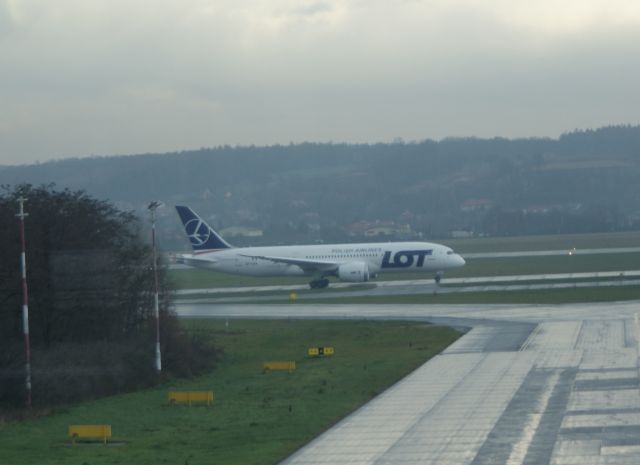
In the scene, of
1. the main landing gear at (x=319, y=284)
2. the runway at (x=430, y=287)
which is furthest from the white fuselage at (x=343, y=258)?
the runway at (x=430, y=287)

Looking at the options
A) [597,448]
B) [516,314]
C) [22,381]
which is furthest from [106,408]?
[516,314]

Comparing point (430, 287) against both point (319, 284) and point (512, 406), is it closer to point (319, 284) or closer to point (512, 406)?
point (319, 284)

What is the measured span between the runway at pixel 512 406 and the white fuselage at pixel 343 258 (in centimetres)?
3074

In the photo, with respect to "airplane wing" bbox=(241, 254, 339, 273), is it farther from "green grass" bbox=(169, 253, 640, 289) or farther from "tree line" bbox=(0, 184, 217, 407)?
"tree line" bbox=(0, 184, 217, 407)

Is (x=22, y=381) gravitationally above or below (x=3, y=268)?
below

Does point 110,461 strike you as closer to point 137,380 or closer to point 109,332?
point 137,380

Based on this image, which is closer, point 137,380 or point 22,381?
point 22,381

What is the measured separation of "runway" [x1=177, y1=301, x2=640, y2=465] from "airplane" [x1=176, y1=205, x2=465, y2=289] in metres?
30.6

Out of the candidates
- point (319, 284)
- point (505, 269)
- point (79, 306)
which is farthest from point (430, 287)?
point (79, 306)

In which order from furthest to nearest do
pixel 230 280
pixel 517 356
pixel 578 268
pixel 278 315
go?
pixel 230 280 → pixel 578 268 → pixel 278 315 → pixel 517 356

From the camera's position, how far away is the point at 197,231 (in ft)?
298

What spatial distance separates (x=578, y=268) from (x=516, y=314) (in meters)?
35.6

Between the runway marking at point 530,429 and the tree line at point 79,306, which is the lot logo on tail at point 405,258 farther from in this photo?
the runway marking at point 530,429

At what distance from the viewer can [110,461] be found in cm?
2508
